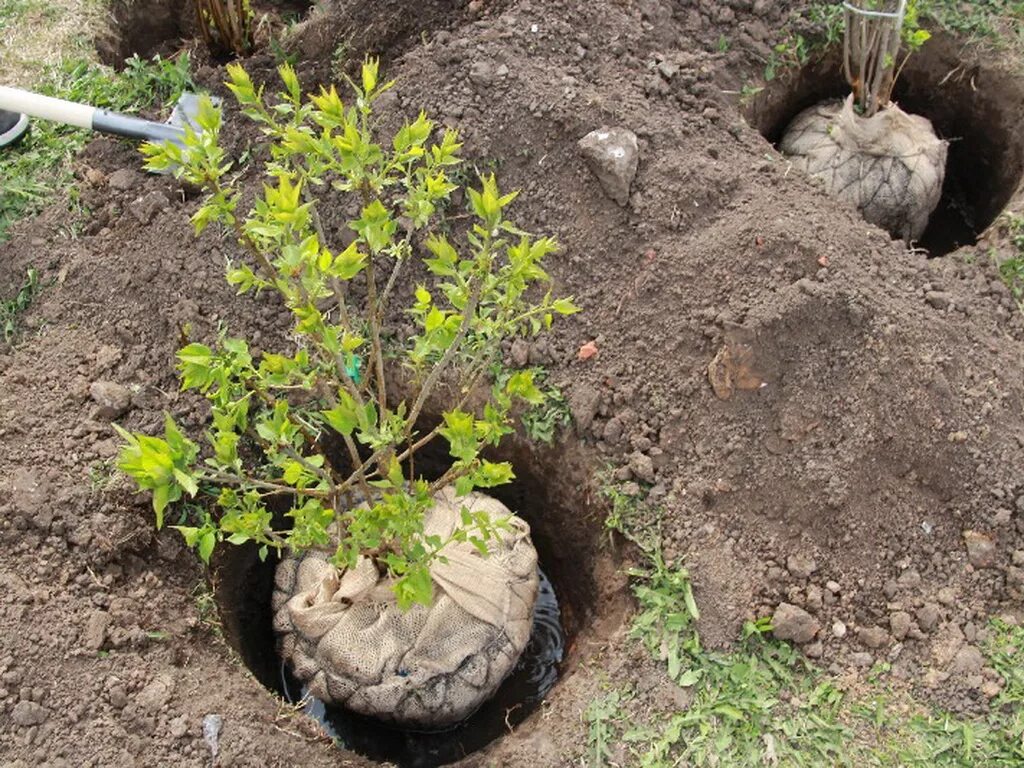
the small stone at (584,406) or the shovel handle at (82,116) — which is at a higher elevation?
the shovel handle at (82,116)

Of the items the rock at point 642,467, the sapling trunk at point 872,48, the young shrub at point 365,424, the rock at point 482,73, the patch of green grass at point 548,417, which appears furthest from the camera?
the rock at point 482,73

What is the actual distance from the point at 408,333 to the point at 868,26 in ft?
5.30

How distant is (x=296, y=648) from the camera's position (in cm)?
250

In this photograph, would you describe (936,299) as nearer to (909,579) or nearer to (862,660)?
(909,579)

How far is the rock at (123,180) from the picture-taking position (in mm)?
2934

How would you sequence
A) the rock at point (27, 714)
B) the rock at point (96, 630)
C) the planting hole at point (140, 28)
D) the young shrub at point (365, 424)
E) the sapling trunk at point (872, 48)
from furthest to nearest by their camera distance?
the planting hole at point (140, 28), the sapling trunk at point (872, 48), the rock at point (96, 630), the rock at point (27, 714), the young shrub at point (365, 424)

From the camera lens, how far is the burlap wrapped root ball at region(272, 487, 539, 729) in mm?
2387

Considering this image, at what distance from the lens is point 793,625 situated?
2289 millimetres

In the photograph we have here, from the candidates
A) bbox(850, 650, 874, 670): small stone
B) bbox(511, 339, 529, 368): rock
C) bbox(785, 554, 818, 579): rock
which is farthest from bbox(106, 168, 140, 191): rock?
bbox(850, 650, 874, 670): small stone

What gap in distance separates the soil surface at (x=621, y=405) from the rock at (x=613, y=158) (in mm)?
37

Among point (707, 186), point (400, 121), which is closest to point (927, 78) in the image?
point (707, 186)

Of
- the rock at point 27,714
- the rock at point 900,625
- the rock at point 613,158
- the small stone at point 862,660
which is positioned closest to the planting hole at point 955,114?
the rock at point 613,158

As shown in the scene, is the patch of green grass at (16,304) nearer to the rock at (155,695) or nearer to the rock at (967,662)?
the rock at (155,695)

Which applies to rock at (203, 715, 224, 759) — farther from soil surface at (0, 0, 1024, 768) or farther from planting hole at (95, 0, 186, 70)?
planting hole at (95, 0, 186, 70)
